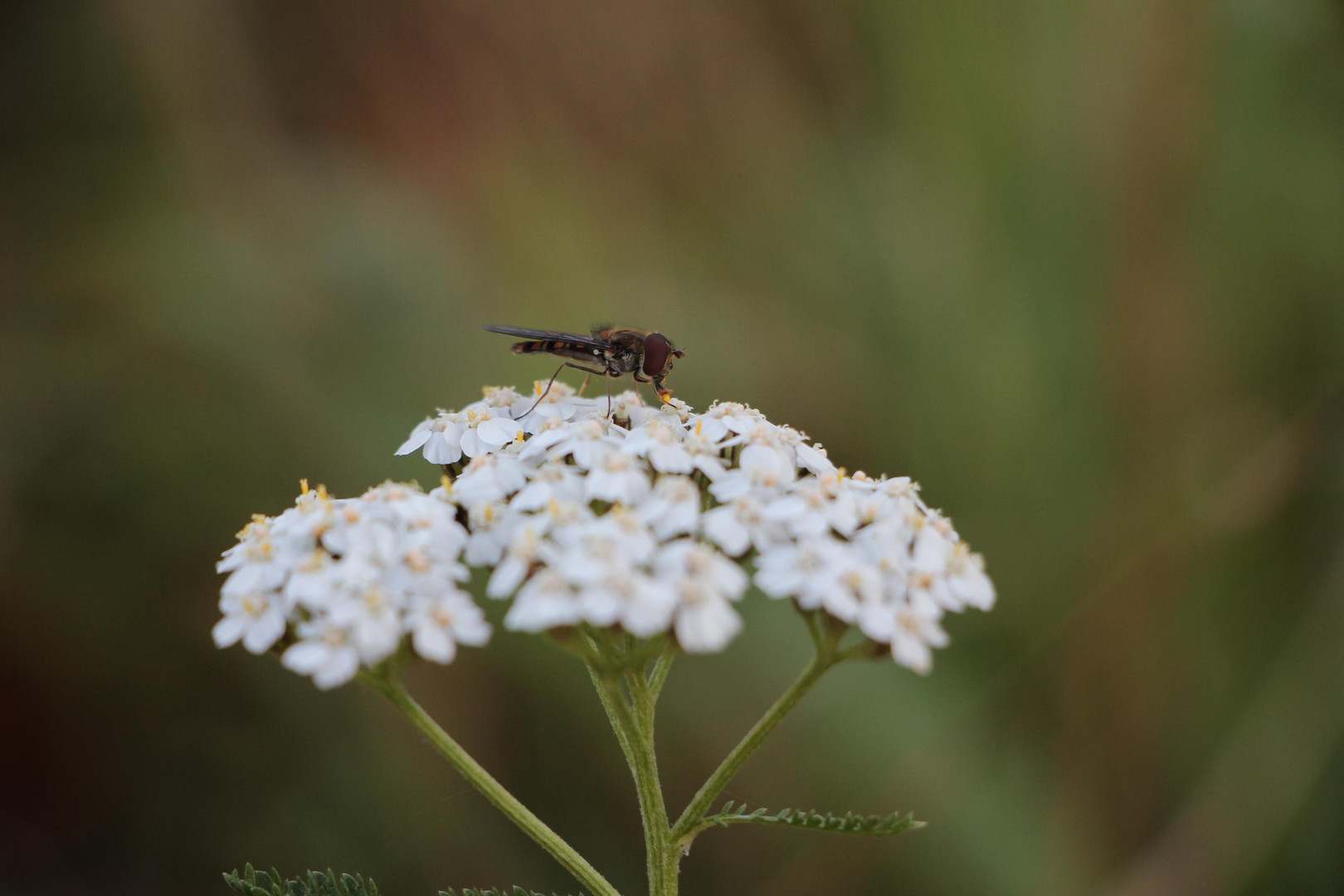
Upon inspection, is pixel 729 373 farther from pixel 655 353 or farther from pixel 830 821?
pixel 830 821

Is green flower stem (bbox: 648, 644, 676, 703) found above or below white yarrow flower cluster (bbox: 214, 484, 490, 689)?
above

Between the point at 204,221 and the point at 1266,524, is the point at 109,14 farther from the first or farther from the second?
the point at 1266,524

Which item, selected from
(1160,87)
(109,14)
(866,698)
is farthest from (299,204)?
(1160,87)

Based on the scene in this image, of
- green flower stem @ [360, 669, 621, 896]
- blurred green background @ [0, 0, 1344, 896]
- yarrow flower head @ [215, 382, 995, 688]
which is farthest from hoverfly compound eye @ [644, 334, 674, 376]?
blurred green background @ [0, 0, 1344, 896]

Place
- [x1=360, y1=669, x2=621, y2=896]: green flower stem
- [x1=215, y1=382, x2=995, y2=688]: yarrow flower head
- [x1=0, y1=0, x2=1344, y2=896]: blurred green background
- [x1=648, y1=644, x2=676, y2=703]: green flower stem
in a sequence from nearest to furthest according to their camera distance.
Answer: [x1=215, y1=382, x2=995, y2=688]: yarrow flower head, [x1=360, y1=669, x2=621, y2=896]: green flower stem, [x1=648, y1=644, x2=676, y2=703]: green flower stem, [x1=0, y1=0, x2=1344, y2=896]: blurred green background

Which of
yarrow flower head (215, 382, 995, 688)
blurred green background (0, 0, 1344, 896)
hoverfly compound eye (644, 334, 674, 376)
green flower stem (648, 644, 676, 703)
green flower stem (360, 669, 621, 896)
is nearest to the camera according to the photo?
yarrow flower head (215, 382, 995, 688)

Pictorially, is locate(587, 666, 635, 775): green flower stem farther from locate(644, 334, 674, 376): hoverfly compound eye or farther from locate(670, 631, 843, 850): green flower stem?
locate(644, 334, 674, 376): hoverfly compound eye

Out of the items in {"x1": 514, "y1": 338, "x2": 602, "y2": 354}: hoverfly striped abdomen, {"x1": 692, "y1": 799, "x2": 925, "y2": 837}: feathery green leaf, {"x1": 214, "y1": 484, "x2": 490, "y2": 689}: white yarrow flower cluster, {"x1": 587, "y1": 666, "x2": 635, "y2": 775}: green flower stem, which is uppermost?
{"x1": 514, "y1": 338, "x2": 602, "y2": 354}: hoverfly striped abdomen
